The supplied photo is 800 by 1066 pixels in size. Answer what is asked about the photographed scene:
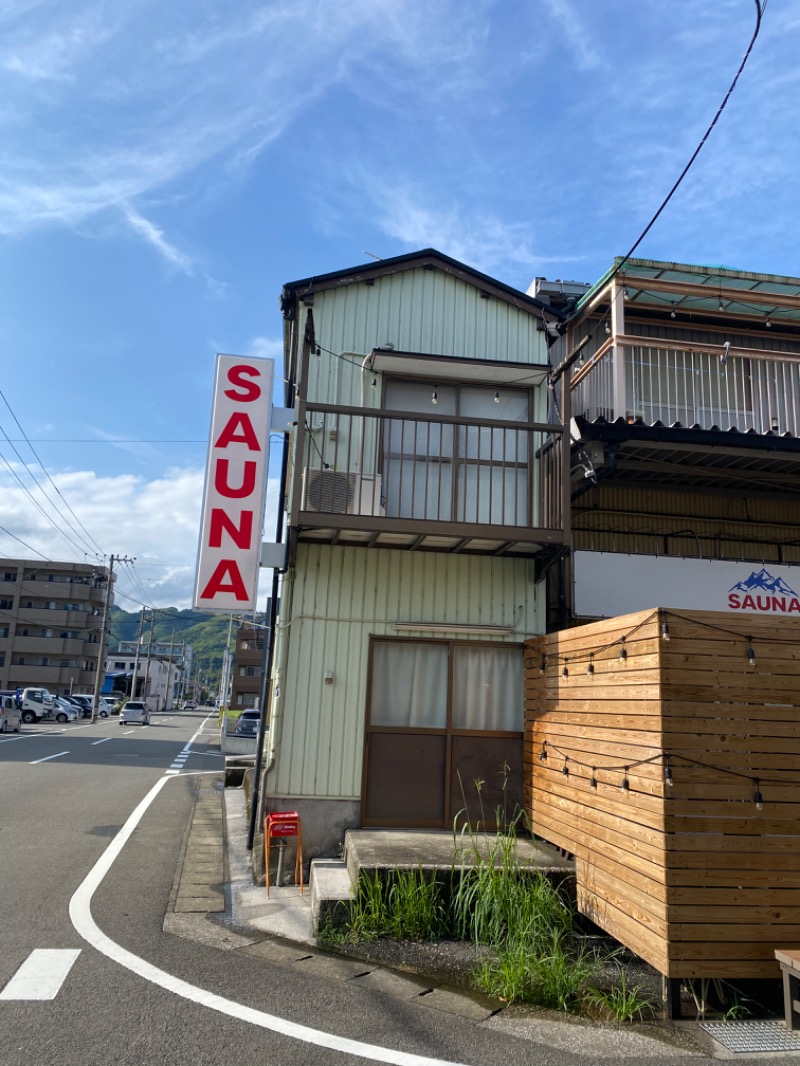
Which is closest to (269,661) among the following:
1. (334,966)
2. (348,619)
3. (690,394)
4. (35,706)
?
(348,619)

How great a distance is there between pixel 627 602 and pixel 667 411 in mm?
2624

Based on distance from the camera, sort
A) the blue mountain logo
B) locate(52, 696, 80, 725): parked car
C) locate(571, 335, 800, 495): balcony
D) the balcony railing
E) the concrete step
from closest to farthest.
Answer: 1. the concrete step
2. locate(571, 335, 800, 495): balcony
3. the balcony railing
4. the blue mountain logo
5. locate(52, 696, 80, 725): parked car

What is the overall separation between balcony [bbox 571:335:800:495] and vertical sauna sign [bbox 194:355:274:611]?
353 cm

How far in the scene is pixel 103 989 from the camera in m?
4.55

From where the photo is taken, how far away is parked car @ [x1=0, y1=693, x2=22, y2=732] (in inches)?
1176

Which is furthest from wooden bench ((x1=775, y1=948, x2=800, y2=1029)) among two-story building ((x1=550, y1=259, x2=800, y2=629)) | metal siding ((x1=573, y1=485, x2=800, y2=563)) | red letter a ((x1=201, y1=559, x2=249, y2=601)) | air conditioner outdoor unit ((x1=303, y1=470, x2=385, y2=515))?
metal siding ((x1=573, y1=485, x2=800, y2=563))

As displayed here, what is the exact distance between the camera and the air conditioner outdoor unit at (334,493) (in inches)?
306

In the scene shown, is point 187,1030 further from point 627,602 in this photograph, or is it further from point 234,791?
point 234,791

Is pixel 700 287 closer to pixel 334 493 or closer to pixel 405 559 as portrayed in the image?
pixel 405 559

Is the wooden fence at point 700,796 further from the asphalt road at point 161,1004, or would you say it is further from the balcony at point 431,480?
the balcony at point 431,480

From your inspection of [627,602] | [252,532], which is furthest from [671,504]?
[252,532]

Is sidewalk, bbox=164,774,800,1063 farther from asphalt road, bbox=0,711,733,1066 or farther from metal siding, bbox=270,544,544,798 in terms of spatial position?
metal siding, bbox=270,544,544,798

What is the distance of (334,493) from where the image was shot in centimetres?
782

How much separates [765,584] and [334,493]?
539 cm
